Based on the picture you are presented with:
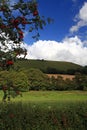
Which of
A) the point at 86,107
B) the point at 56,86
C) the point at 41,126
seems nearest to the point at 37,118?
the point at 41,126

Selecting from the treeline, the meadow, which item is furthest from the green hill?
the treeline

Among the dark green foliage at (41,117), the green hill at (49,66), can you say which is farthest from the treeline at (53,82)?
the dark green foliage at (41,117)

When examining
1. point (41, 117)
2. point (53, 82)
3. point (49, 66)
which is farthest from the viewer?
point (49, 66)

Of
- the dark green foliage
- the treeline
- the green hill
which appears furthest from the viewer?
the treeline

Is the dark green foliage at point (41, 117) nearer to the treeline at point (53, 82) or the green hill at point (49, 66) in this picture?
the green hill at point (49, 66)

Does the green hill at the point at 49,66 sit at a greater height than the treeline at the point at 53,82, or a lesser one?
greater

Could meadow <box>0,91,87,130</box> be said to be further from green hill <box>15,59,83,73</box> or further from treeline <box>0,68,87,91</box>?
treeline <box>0,68,87,91</box>

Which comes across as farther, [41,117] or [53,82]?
[53,82]

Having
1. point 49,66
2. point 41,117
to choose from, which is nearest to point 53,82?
point 49,66

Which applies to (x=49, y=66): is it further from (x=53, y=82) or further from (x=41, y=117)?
(x=41, y=117)

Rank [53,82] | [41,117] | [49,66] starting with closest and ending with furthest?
[41,117] < [53,82] < [49,66]

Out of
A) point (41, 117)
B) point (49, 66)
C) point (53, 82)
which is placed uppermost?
point (49, 66)

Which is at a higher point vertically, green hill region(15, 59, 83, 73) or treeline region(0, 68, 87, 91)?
green hill region(15, 59, 83, 73)

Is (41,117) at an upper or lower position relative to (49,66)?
lower
